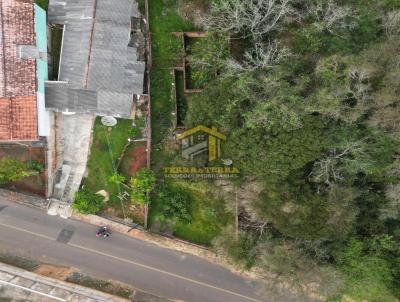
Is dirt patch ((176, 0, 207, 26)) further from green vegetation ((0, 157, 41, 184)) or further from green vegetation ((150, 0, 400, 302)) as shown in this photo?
green vegetation ((0, 157, 41, 184))

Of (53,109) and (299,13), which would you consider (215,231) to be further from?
(299,13)

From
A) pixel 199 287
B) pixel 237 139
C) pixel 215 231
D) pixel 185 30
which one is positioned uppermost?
pixel 185 30

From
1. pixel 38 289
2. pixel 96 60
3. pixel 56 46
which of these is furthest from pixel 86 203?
pixel 56 46

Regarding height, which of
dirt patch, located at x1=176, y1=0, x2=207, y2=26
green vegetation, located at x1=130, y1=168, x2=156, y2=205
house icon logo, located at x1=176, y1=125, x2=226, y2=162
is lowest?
green vegetation, located at x1=130, y1=168, x2=156, y2=205

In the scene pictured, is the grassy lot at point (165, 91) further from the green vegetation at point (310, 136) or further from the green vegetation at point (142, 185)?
the green vegetation at point (142, 185)

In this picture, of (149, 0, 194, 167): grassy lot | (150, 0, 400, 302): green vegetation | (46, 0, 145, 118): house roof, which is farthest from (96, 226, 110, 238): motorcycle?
(46, 0, 145, 118): house roof

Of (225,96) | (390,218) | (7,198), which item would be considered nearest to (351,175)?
(390,218)
